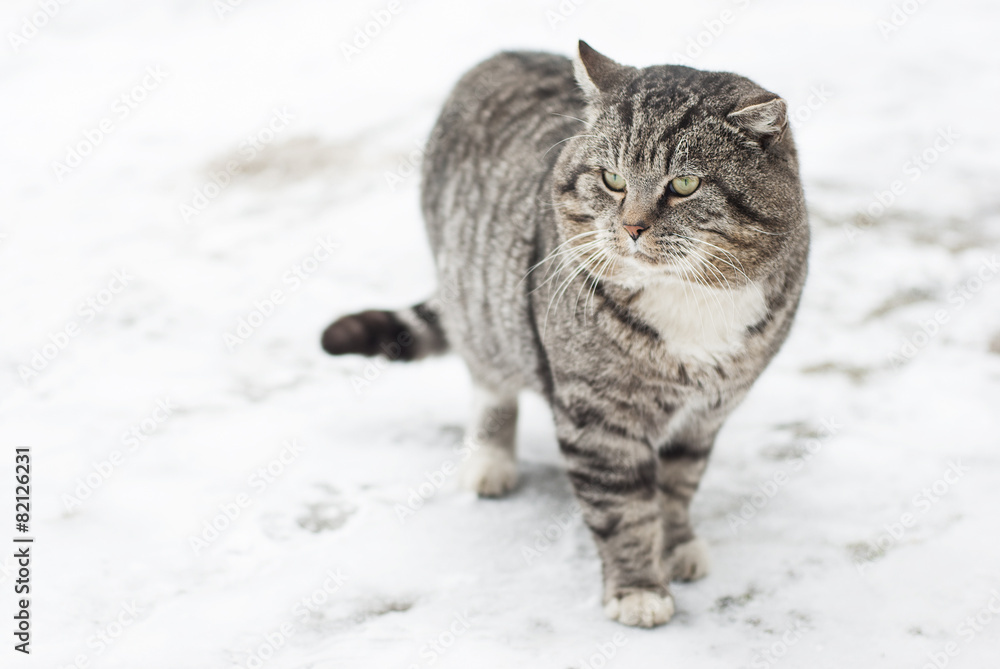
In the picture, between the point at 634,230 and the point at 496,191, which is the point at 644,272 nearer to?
the point at 634,230

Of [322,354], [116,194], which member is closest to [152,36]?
[116,194]

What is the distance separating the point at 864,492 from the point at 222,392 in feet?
7.30

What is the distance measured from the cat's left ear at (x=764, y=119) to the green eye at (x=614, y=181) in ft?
0.88

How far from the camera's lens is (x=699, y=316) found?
6.82ft

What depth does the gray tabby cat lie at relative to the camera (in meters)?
1.92

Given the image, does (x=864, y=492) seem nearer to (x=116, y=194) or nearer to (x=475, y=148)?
(x=475, y=148)

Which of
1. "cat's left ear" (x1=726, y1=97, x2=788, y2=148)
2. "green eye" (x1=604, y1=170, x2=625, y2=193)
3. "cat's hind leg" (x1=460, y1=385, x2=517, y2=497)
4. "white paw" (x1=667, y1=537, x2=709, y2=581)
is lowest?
"white paw" (x1=667, y1=537, x2=709, y2=581)

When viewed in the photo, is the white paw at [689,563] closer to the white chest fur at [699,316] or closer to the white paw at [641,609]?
the white paw at [641,609]

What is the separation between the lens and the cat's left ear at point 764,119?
6.03 feet

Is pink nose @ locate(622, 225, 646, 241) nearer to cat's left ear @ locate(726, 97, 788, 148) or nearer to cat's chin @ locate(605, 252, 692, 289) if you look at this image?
cat's chin @ locate(605, 252, 692, 289)

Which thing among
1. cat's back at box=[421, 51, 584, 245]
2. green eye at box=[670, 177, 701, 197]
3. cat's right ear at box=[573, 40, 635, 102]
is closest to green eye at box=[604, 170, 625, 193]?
green eye at box=[670, 177, 701, 197]

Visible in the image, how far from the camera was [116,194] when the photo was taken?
4.60 m

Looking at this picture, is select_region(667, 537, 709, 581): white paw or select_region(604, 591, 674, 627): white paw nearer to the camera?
select_region(604, 591, 674, 627): white paw

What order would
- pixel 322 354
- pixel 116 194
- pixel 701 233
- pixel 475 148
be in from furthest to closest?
pixel 116 194
pixel 322 354
pixel 475 148
pixel 701 233
